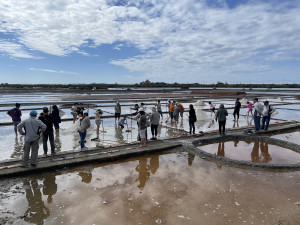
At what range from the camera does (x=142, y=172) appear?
23.0 ft

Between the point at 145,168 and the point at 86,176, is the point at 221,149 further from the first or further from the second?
the point at 86,176

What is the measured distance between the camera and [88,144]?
9.55 metres

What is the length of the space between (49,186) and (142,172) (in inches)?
→ 107

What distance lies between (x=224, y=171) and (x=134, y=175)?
2.88 m

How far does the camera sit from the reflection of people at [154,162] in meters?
7.25

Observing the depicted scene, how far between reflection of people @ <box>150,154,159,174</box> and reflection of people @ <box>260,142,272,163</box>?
3.91 meters

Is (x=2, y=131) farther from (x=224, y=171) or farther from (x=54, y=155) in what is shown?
(x=224, y=171)

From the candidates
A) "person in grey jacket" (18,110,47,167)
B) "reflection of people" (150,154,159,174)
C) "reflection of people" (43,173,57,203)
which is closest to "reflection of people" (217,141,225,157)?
"reflection of people" (150,154,159,174)

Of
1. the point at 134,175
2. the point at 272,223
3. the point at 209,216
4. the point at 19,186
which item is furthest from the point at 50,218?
the point at 272,223

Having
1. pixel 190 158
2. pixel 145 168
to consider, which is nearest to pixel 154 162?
pixel 145 168

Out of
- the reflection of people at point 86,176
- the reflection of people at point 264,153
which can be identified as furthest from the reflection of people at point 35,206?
the reflection of people at point 264,153

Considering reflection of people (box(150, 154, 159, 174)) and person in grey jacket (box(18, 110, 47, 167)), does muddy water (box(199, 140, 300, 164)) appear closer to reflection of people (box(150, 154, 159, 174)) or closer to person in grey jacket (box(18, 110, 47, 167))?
reflection of people (box(150, 154, 159, 174))

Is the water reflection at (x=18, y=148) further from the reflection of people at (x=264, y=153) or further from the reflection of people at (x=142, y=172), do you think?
the reflection of people at (x=264, y=153)

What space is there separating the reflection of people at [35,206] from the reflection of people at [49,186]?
0.52 ft
